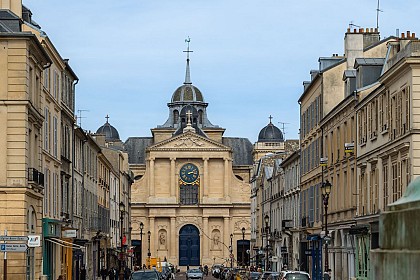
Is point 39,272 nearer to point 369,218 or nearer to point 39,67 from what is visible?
point 39,67

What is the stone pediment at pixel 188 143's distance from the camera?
14775 centimetres

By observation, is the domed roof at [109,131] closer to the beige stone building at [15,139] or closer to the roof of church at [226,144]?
the roof of church at [226,144]

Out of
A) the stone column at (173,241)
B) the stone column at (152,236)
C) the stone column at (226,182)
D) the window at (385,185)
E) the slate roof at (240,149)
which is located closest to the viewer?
the window at (385,185)

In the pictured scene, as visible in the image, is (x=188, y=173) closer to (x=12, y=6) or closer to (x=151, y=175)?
(x=151, y=175)

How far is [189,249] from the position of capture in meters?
149

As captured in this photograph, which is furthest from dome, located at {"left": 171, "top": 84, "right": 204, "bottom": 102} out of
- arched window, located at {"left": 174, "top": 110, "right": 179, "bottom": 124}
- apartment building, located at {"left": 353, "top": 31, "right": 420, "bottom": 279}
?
apartment building, located at {"left": 353, "top": 31, "right": 420, "bottom": 279}

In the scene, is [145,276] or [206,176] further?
[206,176]

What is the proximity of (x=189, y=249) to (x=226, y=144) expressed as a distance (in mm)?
24788

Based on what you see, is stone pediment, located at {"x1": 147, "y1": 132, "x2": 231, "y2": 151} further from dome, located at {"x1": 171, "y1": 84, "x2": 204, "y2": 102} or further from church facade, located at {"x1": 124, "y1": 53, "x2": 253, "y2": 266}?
dome, located at {"x1": 171, "y1": 84, "x2": 204, "y2": 102}

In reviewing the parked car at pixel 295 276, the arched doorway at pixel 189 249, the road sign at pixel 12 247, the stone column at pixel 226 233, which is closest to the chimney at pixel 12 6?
the road sign at pixel 12 247

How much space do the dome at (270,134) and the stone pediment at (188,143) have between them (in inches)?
607

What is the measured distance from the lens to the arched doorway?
490 ft

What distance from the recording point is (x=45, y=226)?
4106cm

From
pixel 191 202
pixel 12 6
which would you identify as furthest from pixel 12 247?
pixel 191 202
